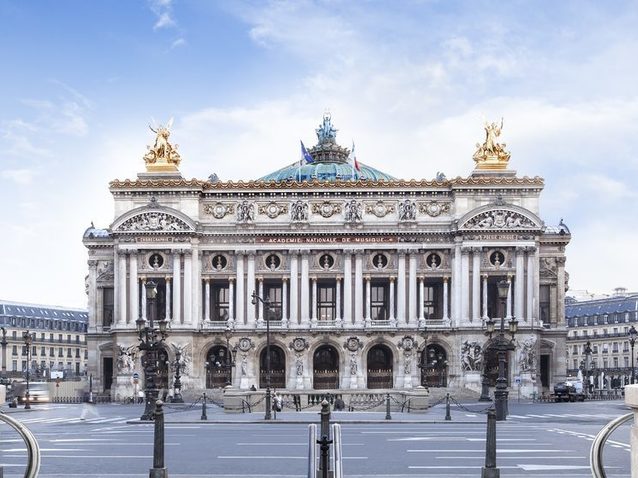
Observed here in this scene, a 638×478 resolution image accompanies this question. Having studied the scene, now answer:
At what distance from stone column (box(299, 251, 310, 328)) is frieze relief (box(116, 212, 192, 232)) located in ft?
36.7

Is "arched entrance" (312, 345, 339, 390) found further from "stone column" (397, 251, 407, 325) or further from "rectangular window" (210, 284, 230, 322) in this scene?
"rectangular window" (210, 284, 230, 322)

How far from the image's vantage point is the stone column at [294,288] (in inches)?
3797

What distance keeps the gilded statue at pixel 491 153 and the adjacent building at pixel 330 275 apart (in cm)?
15

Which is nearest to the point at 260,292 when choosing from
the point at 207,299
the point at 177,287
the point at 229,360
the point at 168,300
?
the point at 207,299

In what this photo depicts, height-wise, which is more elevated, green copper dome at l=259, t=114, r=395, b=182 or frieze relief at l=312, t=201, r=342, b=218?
green copper dome at l=259, t=114, r=395, b=182

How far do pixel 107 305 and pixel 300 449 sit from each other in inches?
2921

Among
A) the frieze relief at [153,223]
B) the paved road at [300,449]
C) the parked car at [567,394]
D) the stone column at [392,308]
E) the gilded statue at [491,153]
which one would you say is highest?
the gilded statue at [491,153]

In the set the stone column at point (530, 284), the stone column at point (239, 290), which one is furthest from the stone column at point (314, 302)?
the stone column at point (530, 284)

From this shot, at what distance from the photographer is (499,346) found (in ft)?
183

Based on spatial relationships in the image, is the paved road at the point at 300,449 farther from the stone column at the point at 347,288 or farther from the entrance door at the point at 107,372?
the entrance door at the point at 107,372

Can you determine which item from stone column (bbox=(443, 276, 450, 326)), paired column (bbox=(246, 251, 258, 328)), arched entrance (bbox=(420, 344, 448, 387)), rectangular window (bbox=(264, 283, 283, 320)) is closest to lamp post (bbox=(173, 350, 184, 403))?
paired column (bbox=(246, 251, 258, 328))

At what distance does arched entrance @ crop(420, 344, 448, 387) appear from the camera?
95.9m

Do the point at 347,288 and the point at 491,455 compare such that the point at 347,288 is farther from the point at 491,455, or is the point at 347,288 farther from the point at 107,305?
the point at 491,455

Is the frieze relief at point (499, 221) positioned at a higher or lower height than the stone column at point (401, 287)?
higher
